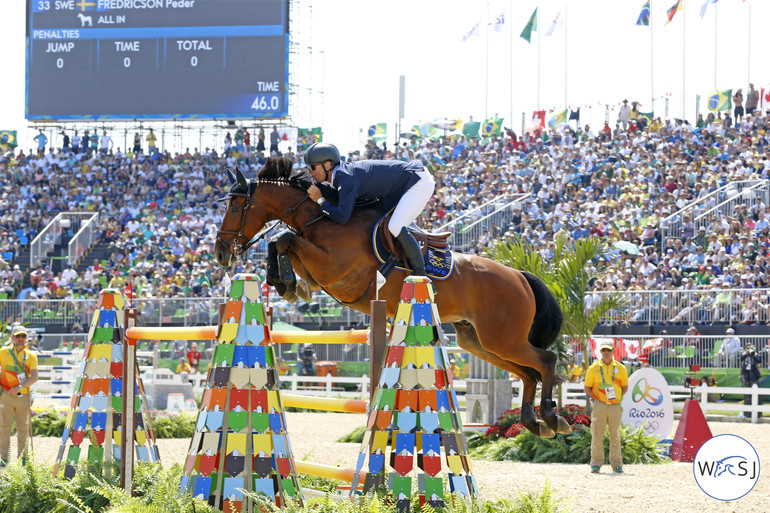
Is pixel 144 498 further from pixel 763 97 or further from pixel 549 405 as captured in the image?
pixel 763 97

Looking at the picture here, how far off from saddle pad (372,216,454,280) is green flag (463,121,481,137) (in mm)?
28730

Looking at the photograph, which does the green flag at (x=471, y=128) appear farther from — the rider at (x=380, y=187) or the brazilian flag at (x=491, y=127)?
the rider at (x=380, y=187)

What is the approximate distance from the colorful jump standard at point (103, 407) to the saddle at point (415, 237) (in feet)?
6.36

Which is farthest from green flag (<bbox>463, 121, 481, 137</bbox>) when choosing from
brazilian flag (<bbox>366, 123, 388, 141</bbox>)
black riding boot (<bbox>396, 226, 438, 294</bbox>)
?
black riding boot (<bbox>396, 226, 438, 294</bbox>)

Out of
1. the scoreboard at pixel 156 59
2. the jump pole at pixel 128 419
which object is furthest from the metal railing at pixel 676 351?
the scoreboard at pixel 156 59

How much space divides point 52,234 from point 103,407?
25682 millimetres

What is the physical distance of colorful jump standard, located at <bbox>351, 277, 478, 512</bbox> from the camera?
521 cm

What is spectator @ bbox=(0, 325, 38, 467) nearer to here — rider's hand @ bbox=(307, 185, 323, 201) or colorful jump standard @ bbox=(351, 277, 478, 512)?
rider's hand @ bbox=(307, 185, 323, 201)

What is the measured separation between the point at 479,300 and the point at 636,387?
6.57m

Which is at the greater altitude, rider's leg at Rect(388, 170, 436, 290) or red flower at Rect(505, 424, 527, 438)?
rider's leg at Rect(388, 170, 436, 290)

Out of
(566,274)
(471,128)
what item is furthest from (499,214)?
(566,274)

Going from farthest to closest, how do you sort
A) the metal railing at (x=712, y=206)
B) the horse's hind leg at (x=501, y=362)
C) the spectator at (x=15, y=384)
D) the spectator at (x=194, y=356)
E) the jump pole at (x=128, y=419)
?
1. the metal railing at (x=712, y=206)
2. the spectator at (x=194, y=356)
3. the spectator at (x=15, y=384)
4. the horse's hind leg at (x=501, y=362)
5. the jump pole at (x=128, y=419)

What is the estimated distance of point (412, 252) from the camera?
6.91 m

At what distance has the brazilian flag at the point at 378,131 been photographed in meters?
37.1
